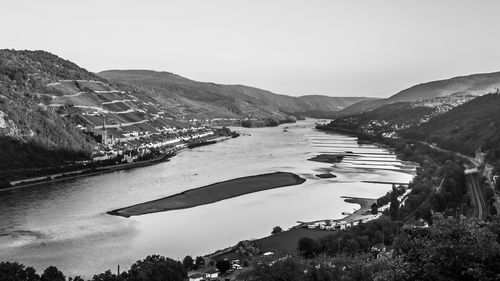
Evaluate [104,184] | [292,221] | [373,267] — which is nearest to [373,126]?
[104,184]

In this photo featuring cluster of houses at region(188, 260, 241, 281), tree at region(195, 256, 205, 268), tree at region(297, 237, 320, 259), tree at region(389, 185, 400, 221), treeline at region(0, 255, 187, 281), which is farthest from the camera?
tree at region(389, 185, 400, 221)

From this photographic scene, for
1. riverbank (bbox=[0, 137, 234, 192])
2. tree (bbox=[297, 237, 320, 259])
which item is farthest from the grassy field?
riverbank (bbox=[0, 137, 234, 192])

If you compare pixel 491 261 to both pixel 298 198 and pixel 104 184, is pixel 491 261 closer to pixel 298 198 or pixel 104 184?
pixel 298 198

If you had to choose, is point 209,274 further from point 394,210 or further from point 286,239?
point 394,210

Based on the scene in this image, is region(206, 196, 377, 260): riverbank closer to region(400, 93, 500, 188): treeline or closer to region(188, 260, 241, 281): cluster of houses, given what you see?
region(188, 260, 241, 281): cluster of houses

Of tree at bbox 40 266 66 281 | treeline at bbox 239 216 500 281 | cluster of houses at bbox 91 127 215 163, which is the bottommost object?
tree at bbox 40 266 66 281

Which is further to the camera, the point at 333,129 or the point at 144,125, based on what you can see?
the point at 333,129

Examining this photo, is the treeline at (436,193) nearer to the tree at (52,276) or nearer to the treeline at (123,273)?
A: the treeline at (123,273)
